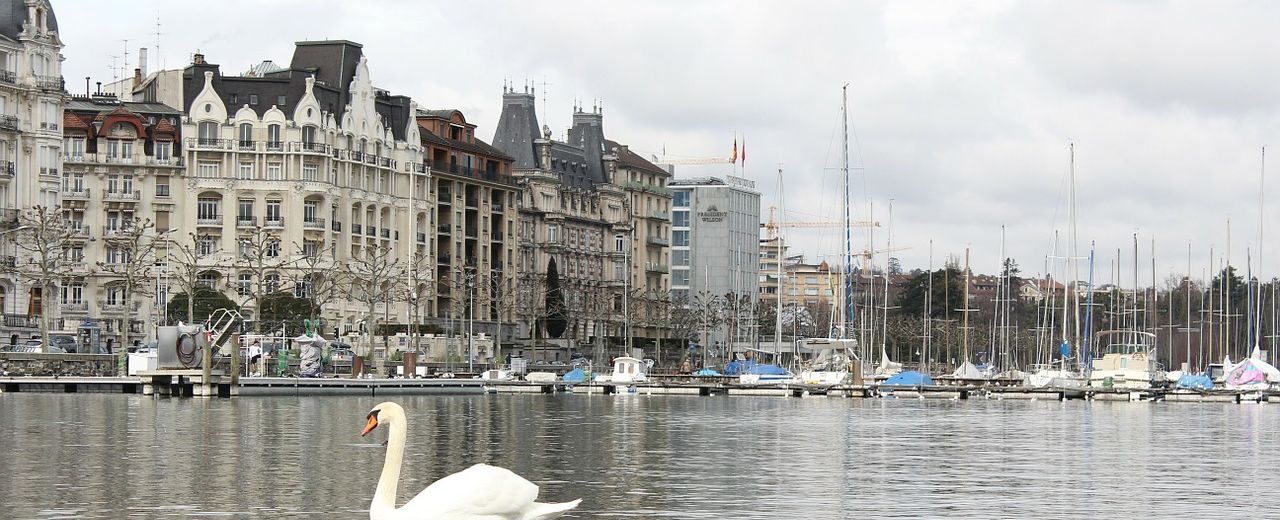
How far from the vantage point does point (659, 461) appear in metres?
49.6

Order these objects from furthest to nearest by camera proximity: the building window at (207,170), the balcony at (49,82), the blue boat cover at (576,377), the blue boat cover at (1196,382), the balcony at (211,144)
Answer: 1. the building window at (207,170)
2. the balcony at (211,144)
3. the balcony at (49,82)
4. the blue boat cover at (1196,382)
5. the blue boat cover at (576,377)

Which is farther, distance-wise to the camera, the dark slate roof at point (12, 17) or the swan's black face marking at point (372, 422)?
the dark slate roof at point (12, 17)

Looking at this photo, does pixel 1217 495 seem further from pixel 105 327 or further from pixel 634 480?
pixel 105 327

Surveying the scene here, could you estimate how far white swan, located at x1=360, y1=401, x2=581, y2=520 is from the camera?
25.5 metres

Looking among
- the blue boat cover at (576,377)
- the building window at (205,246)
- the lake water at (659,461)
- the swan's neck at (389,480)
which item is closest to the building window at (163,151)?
the building window at (205,246)

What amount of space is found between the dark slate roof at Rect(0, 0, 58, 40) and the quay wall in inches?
1201

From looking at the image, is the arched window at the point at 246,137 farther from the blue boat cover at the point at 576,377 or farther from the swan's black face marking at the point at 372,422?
the swan's black face marking at the point at 372,422

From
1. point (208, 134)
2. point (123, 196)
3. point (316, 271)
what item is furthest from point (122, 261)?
point (316, 271)

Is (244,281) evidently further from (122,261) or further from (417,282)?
(417,282)

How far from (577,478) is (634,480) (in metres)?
1.29

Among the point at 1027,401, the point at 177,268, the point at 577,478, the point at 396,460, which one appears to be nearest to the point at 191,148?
the point at 177,268

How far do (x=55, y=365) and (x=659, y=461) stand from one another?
253ft

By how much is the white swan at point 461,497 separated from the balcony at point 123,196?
476 ft

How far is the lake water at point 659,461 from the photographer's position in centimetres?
3675
